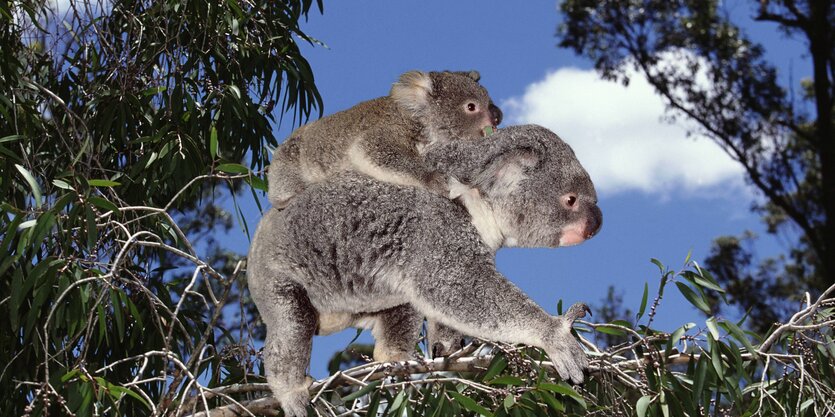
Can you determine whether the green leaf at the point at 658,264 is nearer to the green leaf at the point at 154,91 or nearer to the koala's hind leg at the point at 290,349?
the koala's hind leg at the point at 290,349

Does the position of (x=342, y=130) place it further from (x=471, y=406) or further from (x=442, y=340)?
(x=471, y=406)

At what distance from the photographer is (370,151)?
2.47 meters

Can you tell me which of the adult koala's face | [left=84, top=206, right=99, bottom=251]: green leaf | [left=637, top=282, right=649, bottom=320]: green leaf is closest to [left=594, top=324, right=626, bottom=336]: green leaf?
[left=637, top=282, right=649, bottom=320]: green leaf

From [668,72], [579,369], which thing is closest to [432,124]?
[579,369]

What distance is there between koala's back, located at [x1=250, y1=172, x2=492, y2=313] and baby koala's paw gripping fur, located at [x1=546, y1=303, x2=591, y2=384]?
0.86 feet

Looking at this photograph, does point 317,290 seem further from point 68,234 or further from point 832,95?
point 832,95

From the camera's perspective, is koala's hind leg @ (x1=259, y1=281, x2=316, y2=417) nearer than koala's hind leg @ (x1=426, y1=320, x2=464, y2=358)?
Yes

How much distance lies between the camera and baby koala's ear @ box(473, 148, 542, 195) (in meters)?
2.27

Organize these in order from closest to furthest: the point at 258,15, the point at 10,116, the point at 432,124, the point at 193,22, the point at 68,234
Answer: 1. the point at 432,124
2. the point at 68,234
3. the point at 10,116
4. the point at 193,22
5. the point at 258,15

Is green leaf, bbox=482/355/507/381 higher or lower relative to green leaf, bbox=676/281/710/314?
lower

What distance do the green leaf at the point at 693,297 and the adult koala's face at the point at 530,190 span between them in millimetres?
475

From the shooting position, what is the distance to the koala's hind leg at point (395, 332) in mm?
2645

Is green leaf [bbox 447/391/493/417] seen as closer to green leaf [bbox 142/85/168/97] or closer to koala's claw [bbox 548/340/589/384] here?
koala's claw [bbox 548/340/589/384]

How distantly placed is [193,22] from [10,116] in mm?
952
